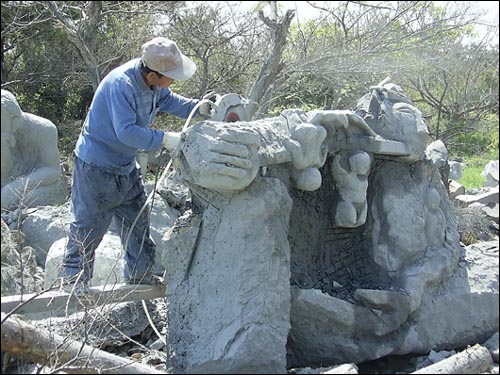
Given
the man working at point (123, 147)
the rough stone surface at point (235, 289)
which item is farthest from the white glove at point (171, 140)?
the rough stone surface at point (235, 289)

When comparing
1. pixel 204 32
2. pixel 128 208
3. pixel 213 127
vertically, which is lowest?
pixel 128 208

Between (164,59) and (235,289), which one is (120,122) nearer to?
(164,59)

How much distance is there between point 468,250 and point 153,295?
1975 millimetres

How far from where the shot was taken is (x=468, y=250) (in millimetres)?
4379

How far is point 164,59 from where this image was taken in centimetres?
356

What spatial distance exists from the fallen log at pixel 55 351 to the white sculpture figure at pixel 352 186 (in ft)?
4.54

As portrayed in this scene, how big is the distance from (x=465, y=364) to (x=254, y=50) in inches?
282

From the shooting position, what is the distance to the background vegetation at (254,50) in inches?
365

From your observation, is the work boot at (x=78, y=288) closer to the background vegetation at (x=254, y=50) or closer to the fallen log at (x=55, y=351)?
the fallen log at (x=55, y=351)

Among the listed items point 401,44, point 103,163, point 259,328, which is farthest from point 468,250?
point 401,44

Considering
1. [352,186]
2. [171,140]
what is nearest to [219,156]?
[171,140]

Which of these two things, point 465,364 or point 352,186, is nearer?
point 465,364

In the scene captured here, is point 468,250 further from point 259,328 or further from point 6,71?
point 6,71

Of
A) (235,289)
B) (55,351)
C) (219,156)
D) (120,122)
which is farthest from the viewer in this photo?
(120,122)
